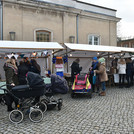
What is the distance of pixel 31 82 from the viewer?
3.83 meters

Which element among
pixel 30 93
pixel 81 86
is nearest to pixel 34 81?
pixel 30 93

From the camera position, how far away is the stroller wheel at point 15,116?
3.91 m

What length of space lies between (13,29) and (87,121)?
7.43 metres

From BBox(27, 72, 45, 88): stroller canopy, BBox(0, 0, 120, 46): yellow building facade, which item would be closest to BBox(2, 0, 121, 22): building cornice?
BBox(0, 0, 120, 46): yellow building facade

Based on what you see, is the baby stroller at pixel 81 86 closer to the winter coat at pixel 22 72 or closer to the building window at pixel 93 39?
the winter coat at pixel 22 72

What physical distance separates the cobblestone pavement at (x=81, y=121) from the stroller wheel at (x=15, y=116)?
0.11 m

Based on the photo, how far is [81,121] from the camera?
3.98 meters

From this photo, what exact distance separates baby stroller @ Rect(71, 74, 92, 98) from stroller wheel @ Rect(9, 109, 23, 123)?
2687 mm

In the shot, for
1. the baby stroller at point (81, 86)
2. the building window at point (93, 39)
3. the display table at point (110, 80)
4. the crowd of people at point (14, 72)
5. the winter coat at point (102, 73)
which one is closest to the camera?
the crowd of people at point (14, 72)

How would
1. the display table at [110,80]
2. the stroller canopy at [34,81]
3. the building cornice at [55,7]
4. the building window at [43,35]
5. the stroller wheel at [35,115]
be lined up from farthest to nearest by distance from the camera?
the building window at [43,35]
the building cornice at [55,7]
the display table at [110,80]
the stroller wheel at [35,115]
the stroller canopy at [34,81]

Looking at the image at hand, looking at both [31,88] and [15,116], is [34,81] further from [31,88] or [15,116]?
[15,116]

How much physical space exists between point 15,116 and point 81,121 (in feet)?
5.76

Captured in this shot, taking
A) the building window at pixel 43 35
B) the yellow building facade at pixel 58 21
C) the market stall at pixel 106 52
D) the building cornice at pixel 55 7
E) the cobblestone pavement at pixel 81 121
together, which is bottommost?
the cobblestone pavement at pixel 81 121

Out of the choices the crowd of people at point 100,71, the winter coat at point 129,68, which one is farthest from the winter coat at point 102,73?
the winter coat at point 129,68
